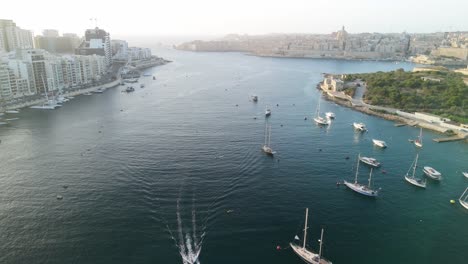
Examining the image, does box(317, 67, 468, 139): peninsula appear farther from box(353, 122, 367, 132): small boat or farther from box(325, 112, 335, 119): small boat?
box(353, 122, 367, 132): small boat

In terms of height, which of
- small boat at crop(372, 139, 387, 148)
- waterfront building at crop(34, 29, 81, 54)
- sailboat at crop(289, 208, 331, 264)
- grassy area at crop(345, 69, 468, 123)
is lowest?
sailboat at crop(289, 208, 331, 264)

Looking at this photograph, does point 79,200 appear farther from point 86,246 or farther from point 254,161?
point 254,161

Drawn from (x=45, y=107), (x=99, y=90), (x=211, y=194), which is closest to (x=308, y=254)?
(x=211, y=194)

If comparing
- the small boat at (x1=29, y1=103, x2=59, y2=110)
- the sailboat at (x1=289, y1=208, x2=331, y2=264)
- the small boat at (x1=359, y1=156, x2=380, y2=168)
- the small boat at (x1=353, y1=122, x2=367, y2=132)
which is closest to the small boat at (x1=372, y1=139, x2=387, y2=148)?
the small boat at (x1=353, y1=122, x2=367, y2=132)

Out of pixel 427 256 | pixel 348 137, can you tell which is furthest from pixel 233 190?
pixel 348 137

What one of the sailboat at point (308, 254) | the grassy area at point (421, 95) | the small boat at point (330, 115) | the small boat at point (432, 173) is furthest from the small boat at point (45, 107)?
the small boat at point (432, 173)

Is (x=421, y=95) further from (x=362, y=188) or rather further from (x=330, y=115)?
(x=362, y=188)

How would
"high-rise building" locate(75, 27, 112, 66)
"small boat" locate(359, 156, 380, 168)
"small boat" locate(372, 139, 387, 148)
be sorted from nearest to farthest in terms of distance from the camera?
1. "small boat" locate(359, 156, 380, 168)
2. "small boat" locate(372, 139, 387, 148)
3. "high-rise building" locate(75, 27, 112, 66)
